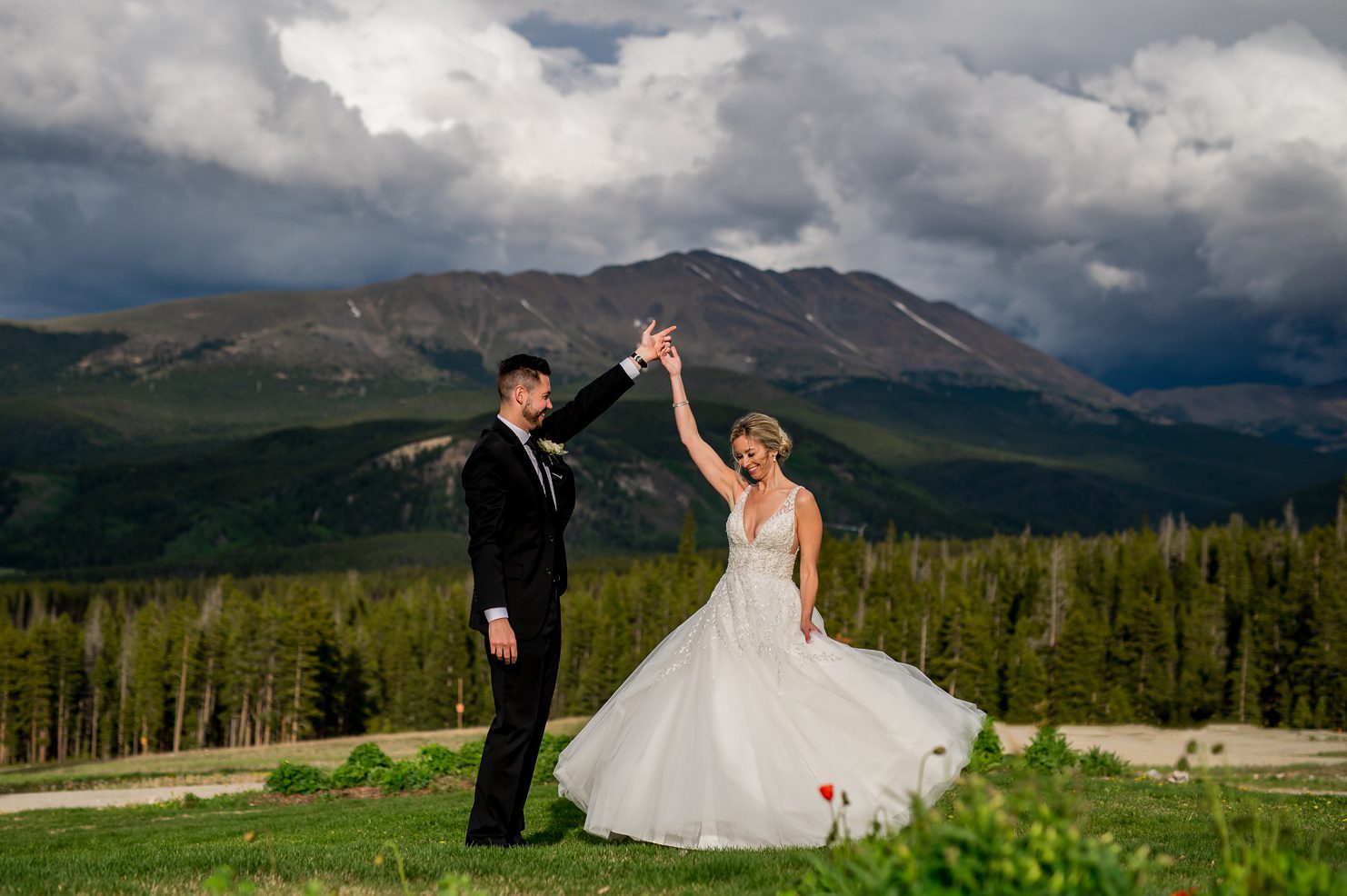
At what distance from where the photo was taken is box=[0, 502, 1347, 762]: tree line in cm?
9638

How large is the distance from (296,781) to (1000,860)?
75.6 ft

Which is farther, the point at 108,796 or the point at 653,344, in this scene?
the point at 108,796

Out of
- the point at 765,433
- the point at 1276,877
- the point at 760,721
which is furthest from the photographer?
the point at 765,433

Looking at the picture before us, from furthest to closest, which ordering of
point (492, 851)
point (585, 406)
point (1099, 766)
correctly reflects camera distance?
point (1099, 766)
point (585, 406)
point (492, 851)

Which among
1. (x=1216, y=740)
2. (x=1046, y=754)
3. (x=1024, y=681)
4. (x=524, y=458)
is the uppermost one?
(x=524, y=458)

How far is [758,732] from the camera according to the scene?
34.3ft

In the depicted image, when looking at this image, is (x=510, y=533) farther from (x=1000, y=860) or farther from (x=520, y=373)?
(x=1000, y=860)

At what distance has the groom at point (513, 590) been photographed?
34.2 ft

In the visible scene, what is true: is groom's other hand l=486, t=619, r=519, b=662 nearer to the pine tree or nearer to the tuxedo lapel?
the tuxedo lapel

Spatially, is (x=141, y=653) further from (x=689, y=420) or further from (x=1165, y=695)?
(x=689, y=420)

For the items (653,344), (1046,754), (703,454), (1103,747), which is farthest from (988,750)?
(1103,747)

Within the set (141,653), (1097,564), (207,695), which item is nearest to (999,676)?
(1097,564)

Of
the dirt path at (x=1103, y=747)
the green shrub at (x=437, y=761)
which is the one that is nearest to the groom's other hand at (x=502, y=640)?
the green shrub at (x=437, y=761)

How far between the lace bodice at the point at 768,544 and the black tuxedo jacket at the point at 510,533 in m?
1.97
